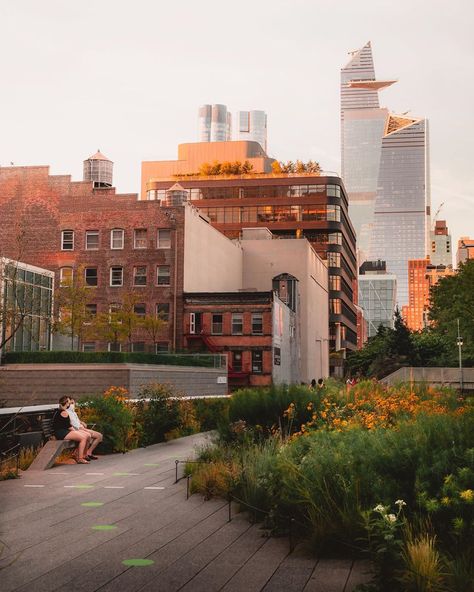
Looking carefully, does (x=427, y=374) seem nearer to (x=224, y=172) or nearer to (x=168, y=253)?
(x=168, y=253)

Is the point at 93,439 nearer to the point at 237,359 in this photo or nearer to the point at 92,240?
the point at 237,359

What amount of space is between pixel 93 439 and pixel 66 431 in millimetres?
1381

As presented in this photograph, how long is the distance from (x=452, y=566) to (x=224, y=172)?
406ft

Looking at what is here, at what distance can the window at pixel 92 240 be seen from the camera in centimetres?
7006

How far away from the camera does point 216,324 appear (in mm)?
67250

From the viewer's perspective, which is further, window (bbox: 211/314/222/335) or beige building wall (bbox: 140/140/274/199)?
beige building wall (bbox: 140/140/274/199)

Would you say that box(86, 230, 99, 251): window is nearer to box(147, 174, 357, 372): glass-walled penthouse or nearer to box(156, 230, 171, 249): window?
box(156, 230, 171, 249): window

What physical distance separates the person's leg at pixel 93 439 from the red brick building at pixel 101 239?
48.2 metres

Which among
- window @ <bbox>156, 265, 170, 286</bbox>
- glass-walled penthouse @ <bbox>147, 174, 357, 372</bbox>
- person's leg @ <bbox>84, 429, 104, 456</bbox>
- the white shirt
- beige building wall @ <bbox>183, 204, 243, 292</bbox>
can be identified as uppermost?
glass-walled penthouse @ <bbox>147, 174, 357, 372</bbox>

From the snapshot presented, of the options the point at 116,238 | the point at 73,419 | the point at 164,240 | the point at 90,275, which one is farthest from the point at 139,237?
the point at 73,419

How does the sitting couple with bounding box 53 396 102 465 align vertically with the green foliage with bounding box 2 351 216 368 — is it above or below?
below

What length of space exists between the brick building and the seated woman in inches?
1882

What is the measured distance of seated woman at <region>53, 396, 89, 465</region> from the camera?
1730 centimetres

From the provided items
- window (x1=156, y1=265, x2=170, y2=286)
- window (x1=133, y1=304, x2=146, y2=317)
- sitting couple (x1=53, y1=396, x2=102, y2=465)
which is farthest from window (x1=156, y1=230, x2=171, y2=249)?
sitting couple (x1=53, y1=396, x2=102, y2=465)
